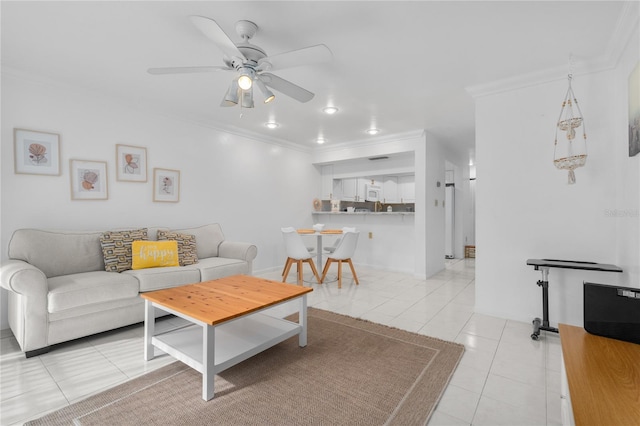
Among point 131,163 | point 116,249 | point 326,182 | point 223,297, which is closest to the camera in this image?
point 223,297

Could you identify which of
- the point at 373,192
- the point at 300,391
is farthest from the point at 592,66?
the point at 373,192

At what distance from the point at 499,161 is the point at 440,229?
254cm

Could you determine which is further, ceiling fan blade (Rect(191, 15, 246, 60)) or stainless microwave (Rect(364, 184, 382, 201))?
stainless microwave (Rect(364, 184, 382, 201))

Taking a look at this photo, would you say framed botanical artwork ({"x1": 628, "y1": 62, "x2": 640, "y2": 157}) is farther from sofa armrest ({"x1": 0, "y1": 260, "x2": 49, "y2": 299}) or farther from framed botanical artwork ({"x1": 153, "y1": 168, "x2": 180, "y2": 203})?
framed botanical artwork ({"x1": 153, "y1": 168, "x2": 180, "y2": 203})

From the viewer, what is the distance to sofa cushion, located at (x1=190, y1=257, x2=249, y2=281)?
3.34m

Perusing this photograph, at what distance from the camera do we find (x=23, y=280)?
2.19 metres

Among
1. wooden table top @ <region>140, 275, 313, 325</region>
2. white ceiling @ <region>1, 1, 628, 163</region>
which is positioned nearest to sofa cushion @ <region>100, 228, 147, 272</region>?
wooden table top @ <region>140, 275, 313, 325</region>

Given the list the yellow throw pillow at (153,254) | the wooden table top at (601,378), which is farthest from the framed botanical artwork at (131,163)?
the wooden table top at (601,378)

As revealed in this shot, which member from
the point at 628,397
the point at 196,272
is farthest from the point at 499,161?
the point at 196,272

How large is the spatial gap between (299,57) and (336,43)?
0.52 metres

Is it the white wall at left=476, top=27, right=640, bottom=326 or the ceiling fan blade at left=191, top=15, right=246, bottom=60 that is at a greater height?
the ceiling fan blade at left=191, top=15, right=246, bottom=60

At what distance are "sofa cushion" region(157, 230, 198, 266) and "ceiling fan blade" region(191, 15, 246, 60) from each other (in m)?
2.36

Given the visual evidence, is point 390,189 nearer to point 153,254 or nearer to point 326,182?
point 326,182

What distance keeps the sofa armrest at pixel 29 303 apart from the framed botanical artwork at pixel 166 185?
1.76 meters
